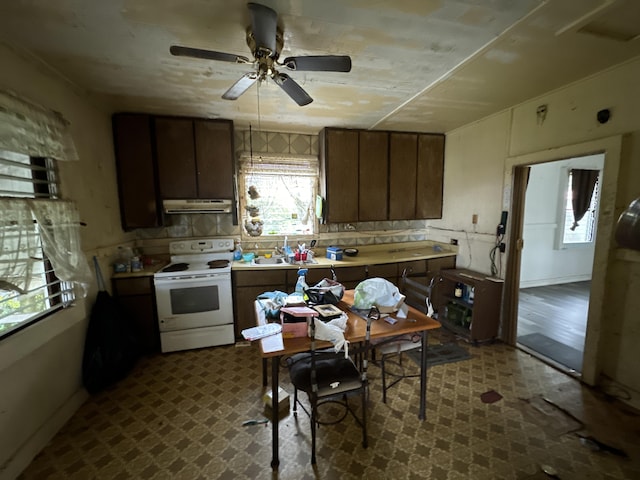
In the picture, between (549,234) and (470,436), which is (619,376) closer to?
(470,436)

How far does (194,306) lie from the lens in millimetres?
2910

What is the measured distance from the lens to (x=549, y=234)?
193 inches

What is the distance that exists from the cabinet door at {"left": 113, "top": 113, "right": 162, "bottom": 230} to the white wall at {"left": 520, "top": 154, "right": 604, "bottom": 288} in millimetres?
5752

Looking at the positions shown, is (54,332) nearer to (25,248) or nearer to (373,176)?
(25,248)

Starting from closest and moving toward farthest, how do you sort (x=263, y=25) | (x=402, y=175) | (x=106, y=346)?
(x=263, y=25), (x=106, y=346), (x=402, y=175)

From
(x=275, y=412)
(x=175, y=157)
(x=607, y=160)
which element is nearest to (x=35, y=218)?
(x=175, y=157)

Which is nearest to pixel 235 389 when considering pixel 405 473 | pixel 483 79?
pixel 405 473

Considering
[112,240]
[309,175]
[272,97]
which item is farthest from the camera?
[309,175]

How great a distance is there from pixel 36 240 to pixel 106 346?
1.08m

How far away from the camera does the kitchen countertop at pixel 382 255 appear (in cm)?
318

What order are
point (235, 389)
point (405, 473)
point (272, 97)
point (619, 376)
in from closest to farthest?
1. point (405, 473)
2. point (619, 376)
3. point (235, 389)
4. point (272, 97)

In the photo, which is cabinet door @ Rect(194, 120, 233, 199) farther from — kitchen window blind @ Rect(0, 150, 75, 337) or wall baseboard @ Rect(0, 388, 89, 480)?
wall baseboard @ Rect(0, 388, 89, 480)

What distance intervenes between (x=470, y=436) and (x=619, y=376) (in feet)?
4.81

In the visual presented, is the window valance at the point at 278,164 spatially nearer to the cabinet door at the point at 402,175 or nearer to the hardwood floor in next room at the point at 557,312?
the cabinet door at the point at 402,175
